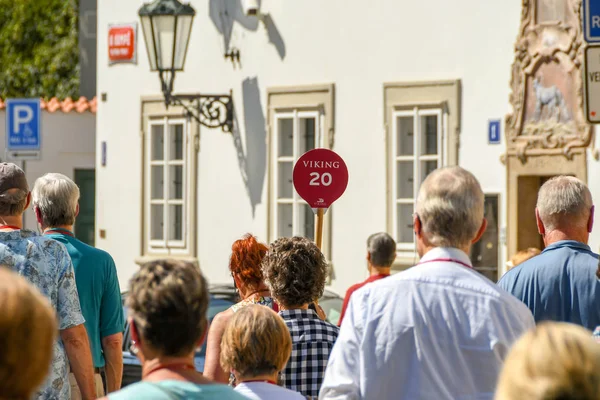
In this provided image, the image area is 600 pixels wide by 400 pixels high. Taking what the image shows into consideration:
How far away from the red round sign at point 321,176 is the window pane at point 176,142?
10.4m

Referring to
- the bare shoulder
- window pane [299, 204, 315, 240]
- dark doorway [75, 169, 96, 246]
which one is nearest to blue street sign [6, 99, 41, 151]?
window pane [299, 204, 315, 240]

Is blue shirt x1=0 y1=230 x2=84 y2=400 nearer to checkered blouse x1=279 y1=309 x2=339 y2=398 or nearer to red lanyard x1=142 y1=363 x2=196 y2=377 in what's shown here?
checkered blouse x1=279 y1=309 x2=339 y2=398

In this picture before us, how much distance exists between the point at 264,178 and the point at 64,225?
11.8 metres

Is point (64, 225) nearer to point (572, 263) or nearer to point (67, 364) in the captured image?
point (67, 364)

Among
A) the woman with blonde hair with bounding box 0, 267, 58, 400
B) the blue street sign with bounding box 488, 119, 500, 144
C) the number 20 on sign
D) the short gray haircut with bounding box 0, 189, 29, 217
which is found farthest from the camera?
the blue street sign with bounding box 488, 119, 500, 144

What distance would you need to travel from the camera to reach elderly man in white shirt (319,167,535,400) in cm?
432

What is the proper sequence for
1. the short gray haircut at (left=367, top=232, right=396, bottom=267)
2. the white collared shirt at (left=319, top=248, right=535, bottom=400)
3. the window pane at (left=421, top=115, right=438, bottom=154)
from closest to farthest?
the white collared shirt at (left=319, top=248, right=535, bottom=400)
the short gray haircut at (left=367, top=232, right=396, bottom=267)
the window pane at (left=421, top=115, right=438, bottom=154)

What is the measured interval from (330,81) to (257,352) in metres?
13.2

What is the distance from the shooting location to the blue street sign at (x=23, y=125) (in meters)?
16.4

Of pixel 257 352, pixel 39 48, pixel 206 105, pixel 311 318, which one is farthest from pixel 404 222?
pixel 39 48

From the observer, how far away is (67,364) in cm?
629

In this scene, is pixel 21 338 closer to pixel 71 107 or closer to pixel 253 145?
pixel 253 145

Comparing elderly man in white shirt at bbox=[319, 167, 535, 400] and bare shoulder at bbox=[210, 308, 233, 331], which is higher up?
elderly man in white shirt at bbox=[319, 167, 535, 400]

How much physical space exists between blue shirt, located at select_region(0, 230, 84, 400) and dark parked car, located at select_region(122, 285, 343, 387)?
11.1ft
